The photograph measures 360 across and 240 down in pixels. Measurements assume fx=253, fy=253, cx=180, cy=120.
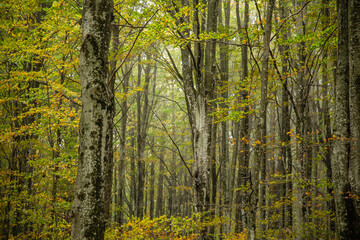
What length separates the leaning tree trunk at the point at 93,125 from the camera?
310 cm

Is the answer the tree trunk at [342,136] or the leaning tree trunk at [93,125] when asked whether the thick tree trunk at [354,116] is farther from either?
the leaning tree trunk at [93,125]

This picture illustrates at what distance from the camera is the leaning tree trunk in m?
3.10

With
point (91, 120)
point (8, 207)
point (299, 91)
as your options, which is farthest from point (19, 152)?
point (299, 91)

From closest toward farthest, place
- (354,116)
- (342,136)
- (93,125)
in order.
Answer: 1. (93,125)
2. (354,116)
3. (342,136)

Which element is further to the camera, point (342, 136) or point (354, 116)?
point (342, 136)

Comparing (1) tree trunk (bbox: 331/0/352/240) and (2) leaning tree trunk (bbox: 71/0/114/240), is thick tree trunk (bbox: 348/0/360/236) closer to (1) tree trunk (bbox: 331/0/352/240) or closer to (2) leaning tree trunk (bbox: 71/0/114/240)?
(1) tree trunk (bbox: 331/0/352/240)

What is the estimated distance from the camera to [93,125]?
326 centimetres

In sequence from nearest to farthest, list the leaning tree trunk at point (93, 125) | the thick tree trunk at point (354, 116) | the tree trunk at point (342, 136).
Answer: the leaning tree trunk at point (93, 125), the thick tree trunk at point (354, 116), the tree trunk at point (342, 136)

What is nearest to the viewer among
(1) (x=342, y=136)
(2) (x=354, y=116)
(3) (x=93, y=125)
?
(3) (x=93, y=125)

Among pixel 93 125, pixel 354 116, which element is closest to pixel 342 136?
pixel 354 116

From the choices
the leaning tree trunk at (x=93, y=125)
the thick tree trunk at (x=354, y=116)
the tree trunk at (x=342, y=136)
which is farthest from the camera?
the tree trunk at (x=342, y=136)

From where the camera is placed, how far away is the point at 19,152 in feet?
34.9

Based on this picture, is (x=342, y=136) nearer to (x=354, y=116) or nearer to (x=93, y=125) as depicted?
(x=354, y=116)

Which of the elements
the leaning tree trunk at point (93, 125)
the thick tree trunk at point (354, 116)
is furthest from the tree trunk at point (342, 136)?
the leaning tree trunk at point (93, 125)
